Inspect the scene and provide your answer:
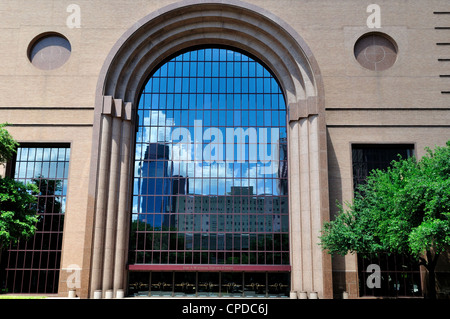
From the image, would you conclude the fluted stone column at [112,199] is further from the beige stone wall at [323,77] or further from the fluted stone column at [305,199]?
the fluted stone column at [305,199]

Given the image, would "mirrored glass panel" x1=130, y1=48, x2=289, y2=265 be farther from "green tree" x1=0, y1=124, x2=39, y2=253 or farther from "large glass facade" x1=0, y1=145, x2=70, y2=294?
"green tree" x1=0, y1=124, x2=39, y2=253

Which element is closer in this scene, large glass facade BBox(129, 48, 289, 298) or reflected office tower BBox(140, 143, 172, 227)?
large glass facade BBox(129, 48, 289, 298)

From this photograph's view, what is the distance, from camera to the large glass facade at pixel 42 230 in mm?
28281

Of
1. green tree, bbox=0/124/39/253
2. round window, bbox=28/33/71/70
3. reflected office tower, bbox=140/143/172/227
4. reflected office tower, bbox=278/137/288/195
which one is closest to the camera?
green tree, bbox=0/124/39/253

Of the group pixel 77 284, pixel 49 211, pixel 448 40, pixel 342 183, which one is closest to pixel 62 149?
pixel 49 211

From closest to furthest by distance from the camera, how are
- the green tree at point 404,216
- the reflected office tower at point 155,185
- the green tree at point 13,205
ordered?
the green tree at point 404,216, the green tree at point 13,205, the reflected office tower at point 155,185

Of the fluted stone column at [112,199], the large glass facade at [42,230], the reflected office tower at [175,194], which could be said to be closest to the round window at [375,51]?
the reflected office tower at [175,194]

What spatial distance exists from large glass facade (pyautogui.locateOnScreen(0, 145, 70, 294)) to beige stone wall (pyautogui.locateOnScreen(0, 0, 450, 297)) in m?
1.29

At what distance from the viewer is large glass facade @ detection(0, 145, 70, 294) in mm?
28281

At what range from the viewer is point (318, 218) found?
27484 millimetres

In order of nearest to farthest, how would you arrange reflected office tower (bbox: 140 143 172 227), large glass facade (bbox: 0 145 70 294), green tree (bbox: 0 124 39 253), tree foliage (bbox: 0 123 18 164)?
green tree (bbox: 0 124 39 253) → tree foliage (bbox: 0 123 18 164) → large glass facade (bbox: 0 145 70 294) → reflected office tower (bbox: 140 143 172 227)

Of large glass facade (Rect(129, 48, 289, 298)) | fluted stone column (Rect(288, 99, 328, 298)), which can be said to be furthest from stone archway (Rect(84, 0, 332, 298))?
large glass facade (Rect(129, 48, 289, 298))

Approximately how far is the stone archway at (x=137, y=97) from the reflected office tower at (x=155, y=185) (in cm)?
130

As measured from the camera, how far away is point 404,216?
21.0 m
